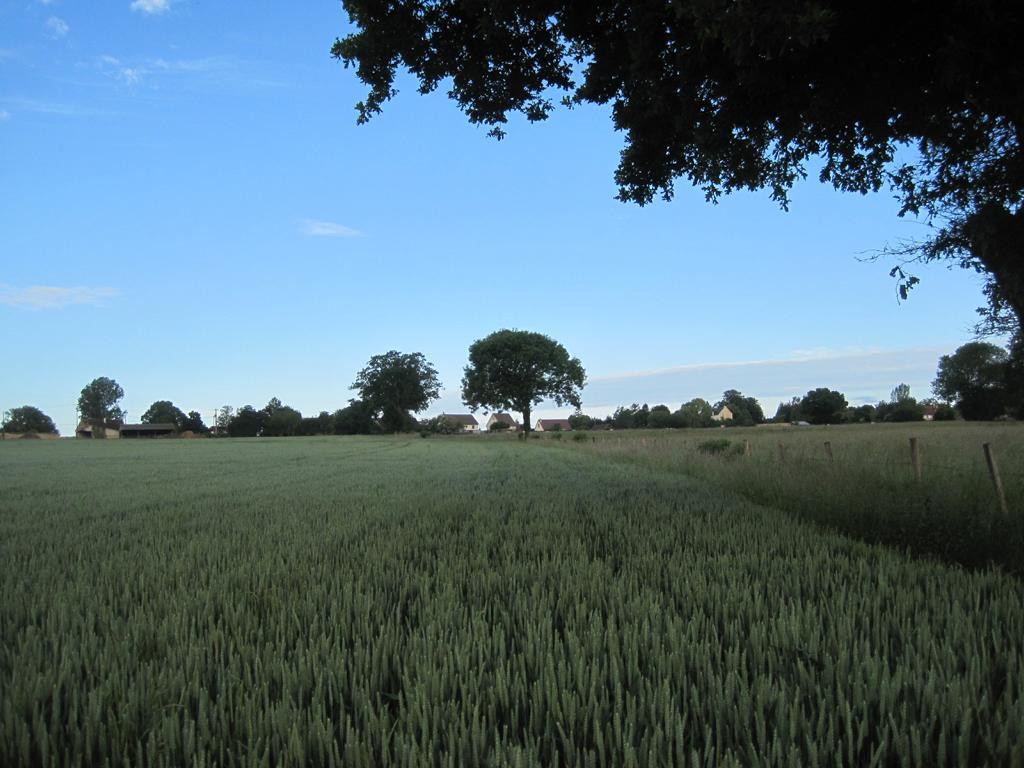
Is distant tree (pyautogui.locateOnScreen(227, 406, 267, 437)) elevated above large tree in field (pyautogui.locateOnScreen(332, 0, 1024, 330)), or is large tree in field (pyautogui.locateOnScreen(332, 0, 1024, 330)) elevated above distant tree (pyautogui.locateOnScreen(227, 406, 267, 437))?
large tree in field (pyautogui.locateOnScreen(332, 0, 1024, 330))

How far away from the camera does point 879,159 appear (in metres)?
7.36

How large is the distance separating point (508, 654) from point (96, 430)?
147 metres

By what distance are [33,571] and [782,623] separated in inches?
200

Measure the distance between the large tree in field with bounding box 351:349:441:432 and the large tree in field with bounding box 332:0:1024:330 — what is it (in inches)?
3601

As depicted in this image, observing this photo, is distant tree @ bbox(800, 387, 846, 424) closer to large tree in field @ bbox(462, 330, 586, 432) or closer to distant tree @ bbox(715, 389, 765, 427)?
distant tree @ bbox(715, 389, 765, 427)

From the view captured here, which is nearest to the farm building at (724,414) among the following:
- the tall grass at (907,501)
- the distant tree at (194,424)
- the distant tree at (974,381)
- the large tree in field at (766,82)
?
the distant tree at (974,381)

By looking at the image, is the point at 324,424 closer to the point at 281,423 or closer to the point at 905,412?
the point at 281,423

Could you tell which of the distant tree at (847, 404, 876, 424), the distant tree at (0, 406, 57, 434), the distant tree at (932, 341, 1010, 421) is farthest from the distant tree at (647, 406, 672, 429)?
the distant tree at (0, 406, 57, 434)

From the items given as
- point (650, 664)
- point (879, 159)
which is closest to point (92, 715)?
point (650, 664)

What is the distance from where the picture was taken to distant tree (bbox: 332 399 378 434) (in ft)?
338

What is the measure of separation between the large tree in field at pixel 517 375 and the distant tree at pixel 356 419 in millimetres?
37145

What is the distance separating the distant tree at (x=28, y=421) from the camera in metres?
136

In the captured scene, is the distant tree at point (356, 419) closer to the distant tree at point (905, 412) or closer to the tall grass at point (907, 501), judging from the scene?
the distant tree at point (905, 412)

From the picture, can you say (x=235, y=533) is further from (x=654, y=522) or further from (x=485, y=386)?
(x=485, y=386)
